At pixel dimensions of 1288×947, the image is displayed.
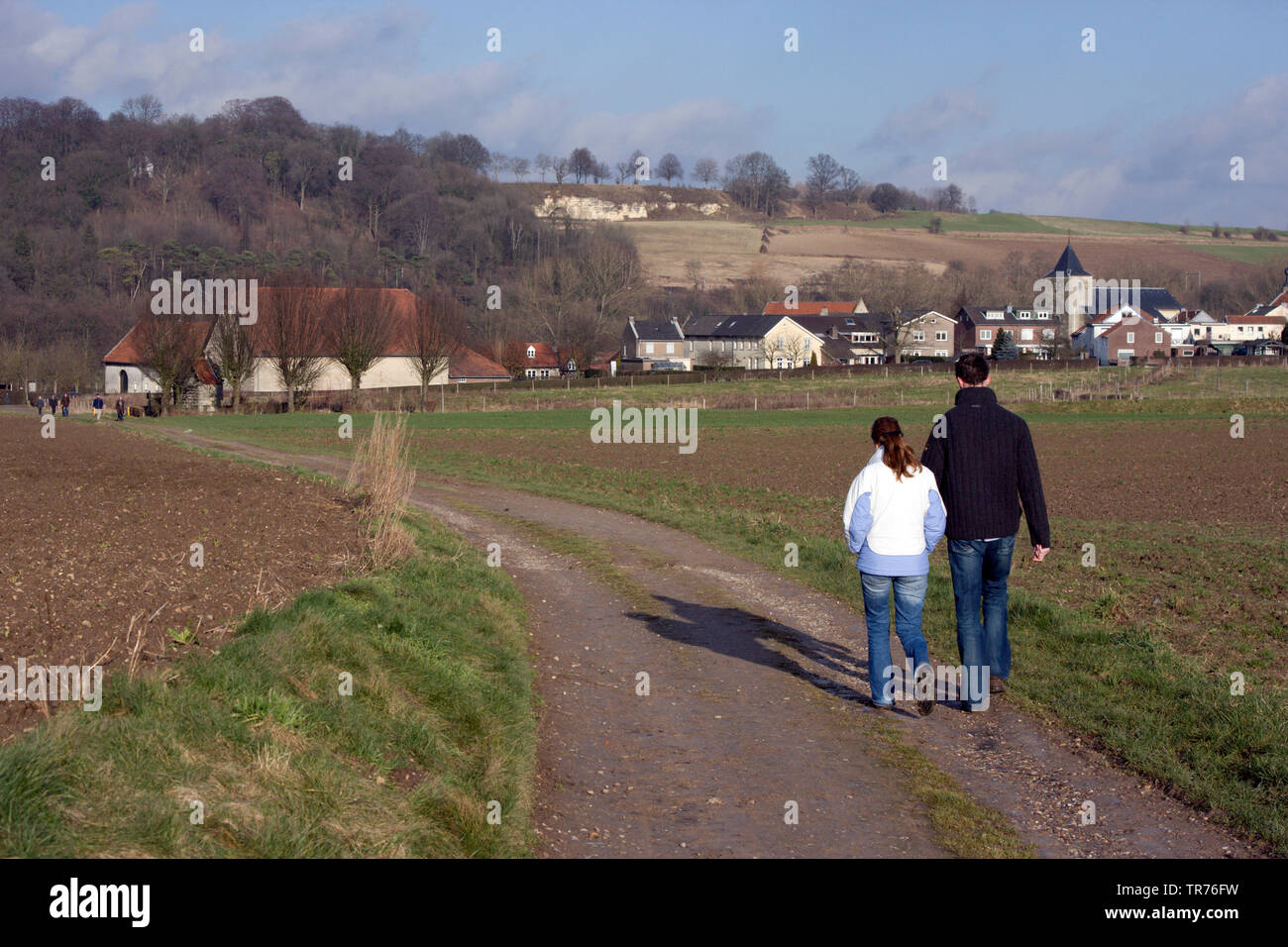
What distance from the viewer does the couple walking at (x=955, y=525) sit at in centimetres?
835

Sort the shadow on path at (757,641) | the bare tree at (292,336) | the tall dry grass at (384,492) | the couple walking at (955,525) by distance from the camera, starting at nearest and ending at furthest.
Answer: the couple walking at (955,525)
the shadow on path at (757,641)
the tall dry grass at (384,492)
the bare tree at (292,336)

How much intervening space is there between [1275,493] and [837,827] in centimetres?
2383

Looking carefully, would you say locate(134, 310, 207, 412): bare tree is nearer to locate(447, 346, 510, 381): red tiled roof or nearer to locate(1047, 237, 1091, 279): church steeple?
locate(447, 346, 510, 381): red tiled roof

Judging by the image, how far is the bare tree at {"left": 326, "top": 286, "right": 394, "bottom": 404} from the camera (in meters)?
80.8

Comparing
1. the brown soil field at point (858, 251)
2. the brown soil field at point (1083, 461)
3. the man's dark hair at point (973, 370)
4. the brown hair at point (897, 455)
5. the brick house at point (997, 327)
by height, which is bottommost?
the brown soil field at point (1083, 461)

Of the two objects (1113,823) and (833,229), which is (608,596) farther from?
(833,229)

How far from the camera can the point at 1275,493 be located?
2545 centimetres

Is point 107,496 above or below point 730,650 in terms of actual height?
above

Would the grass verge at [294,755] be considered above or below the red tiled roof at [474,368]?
below

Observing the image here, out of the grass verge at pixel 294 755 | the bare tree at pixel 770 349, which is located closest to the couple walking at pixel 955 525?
the grass verge at pixel 294 755

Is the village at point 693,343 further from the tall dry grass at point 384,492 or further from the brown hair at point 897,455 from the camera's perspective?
the brown hair at point 897,455

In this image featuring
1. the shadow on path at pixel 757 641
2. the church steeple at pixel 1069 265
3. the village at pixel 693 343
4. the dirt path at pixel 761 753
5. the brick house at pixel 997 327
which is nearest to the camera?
the dirt path at pixel 761 753

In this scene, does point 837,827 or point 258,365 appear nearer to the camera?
point 837,827
